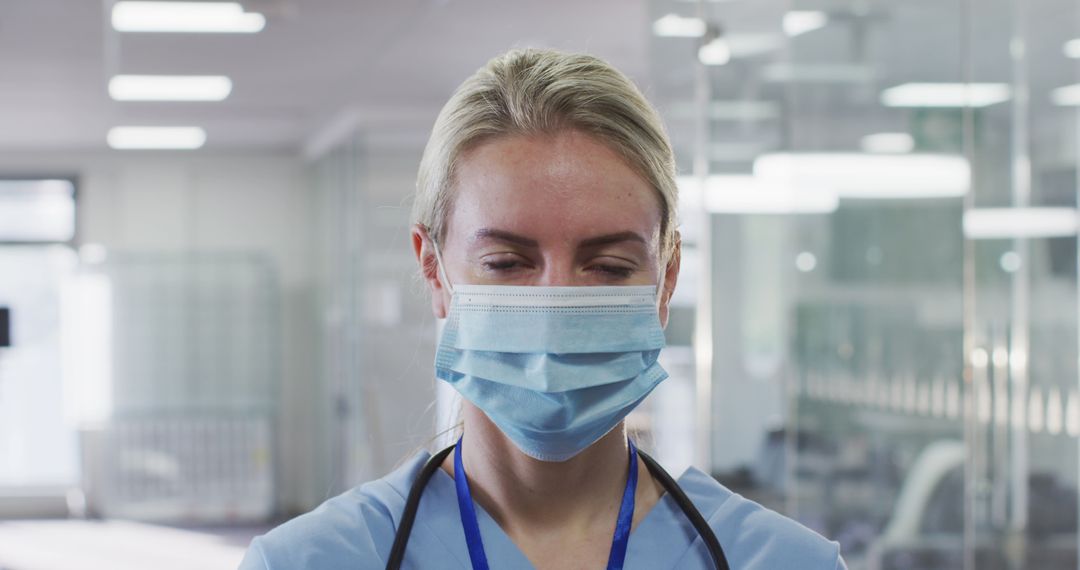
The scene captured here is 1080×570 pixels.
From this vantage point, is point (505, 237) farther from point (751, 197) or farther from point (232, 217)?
point (232, 217)

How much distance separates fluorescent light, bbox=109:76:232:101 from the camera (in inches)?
257

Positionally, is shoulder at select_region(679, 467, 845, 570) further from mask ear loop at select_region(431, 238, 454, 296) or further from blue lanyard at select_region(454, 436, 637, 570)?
mask ear loop at select_region(431, 238, 454, 296)

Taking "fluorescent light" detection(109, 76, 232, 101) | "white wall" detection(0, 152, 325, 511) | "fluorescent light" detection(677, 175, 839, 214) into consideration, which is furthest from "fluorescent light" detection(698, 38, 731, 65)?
"white wall" detection(0, 152, 325, 511)

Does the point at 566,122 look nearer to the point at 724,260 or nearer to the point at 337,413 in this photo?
Answer: the point at 724,260

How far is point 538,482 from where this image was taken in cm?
122

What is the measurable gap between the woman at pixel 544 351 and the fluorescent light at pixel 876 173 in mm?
2023

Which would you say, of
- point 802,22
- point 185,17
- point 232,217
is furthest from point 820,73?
point 232,217

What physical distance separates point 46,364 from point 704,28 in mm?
7600

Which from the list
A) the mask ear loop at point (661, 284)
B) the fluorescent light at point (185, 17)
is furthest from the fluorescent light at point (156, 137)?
the mask ear loop at point (661, 284)

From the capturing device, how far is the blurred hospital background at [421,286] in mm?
3066

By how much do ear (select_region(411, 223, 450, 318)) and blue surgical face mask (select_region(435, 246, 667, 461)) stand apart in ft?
0.06

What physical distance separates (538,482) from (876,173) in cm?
221

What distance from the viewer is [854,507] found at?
3250 mm

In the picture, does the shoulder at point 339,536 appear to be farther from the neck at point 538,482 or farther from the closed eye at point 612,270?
the closed eye at point 612,270
